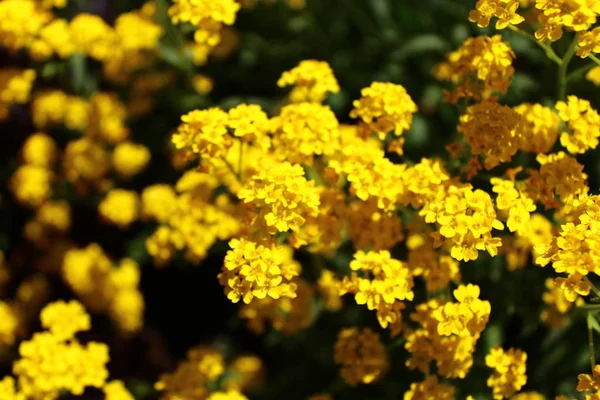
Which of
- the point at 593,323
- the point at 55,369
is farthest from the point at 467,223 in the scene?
the point at 55,369

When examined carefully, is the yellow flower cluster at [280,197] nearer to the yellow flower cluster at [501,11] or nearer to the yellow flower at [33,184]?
the yellow flower cluster at [501,11]

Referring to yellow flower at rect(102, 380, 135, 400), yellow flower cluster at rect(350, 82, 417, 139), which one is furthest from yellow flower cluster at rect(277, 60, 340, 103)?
yellow flower at rect(102, 380, 135, 400)

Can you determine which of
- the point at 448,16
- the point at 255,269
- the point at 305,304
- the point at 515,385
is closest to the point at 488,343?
the point at 515,385

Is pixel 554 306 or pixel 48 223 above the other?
pixel 48 223

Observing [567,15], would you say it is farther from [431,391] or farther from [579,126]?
[431,391]

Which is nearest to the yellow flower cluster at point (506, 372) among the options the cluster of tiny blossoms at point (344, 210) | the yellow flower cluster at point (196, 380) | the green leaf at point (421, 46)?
the cluster of tiny blossoms at point (344, 210)
